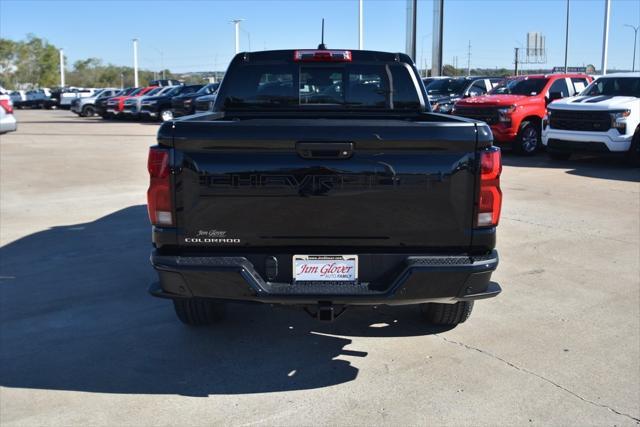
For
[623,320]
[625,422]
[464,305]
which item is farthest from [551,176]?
[625,422]

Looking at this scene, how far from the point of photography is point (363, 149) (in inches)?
143

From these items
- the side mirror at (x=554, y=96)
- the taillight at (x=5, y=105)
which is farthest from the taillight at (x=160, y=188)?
the taillight at (x=5, y=105)

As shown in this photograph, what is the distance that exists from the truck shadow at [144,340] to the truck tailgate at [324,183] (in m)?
0.99

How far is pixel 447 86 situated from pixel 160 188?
18670 millimetres

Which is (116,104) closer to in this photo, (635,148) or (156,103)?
(156,103)

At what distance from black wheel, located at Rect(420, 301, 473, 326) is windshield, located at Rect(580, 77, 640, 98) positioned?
37.6ft

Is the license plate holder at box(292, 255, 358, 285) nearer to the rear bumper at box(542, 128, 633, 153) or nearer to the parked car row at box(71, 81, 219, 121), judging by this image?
the rear bumper at box(542, 128, 633, 153)

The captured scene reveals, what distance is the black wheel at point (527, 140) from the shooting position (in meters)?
16.4

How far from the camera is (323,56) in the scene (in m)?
5.36

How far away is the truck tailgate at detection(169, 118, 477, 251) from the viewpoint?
3621 millimetres

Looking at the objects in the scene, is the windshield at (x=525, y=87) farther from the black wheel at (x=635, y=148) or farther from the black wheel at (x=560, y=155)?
the black wheel at (x=635, y=148)

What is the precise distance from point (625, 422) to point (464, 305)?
1.40 m

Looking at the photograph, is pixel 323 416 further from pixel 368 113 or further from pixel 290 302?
pixel 368 113

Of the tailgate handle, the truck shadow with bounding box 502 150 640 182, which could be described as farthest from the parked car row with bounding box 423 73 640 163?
the tailgate handle
